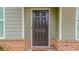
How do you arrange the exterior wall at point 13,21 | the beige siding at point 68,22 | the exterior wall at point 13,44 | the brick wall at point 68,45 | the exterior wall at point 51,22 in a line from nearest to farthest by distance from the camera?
the brick wall at point 68,45, the exterior wall at point 13,44, the beige siding at point 68,22, the exterior wall at point 13,21, the exterior wall at point 51,22

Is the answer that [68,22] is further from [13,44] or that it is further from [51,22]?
[13,44]

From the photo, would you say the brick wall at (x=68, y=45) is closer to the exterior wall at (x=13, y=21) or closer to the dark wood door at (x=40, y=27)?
the dark wood door at (x=40, y=27)

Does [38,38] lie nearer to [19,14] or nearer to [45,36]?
[45,36]

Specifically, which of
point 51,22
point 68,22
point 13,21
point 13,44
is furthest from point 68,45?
point 13,21

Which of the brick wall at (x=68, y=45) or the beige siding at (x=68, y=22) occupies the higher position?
the beige siding at (x=68, y=22)

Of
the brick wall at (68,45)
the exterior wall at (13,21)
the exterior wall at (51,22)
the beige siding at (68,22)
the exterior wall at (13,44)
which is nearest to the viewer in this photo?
the brick wall at (68,45)

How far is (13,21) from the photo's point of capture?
14031mm

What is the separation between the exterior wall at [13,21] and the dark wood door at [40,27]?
50.6 inches

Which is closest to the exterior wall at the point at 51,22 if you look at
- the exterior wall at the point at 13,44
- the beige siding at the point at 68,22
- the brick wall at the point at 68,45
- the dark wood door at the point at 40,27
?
the dark wood door at the point at 40,27

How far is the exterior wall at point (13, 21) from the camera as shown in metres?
13.9

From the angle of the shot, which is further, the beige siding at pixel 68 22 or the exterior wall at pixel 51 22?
the exterior wall at pixel 51 22
